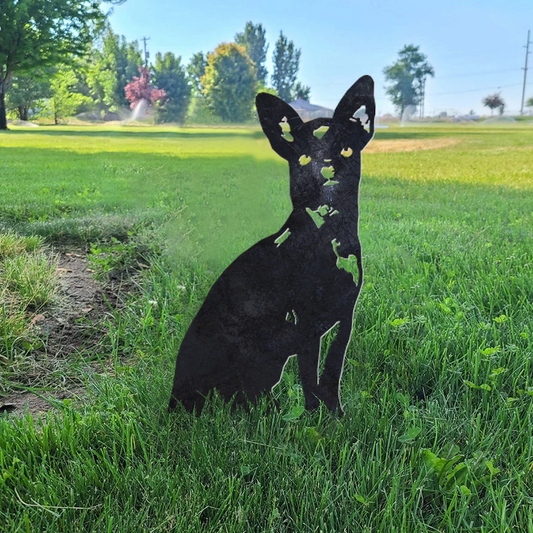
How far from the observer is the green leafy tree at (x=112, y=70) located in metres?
4.82

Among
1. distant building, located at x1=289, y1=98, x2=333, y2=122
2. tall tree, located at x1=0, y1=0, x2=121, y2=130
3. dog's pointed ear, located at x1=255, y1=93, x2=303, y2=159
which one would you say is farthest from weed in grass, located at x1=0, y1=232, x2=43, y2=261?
tall tree, located at x1=0, y1=0, x2=121, y2=130

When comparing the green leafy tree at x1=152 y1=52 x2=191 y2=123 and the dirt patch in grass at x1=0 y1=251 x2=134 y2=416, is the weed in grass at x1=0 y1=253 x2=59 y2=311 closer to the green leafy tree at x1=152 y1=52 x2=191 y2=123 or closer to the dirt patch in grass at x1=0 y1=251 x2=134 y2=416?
the dirt patch in grass at x1=0 y1=251 x2=134 y2=416

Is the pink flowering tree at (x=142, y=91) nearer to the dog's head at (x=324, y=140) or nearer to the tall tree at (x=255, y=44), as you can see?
the tall tree at (x=255, y=44)

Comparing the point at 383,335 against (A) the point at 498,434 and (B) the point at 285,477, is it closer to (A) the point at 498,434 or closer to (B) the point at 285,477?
(A) the point at 498,434

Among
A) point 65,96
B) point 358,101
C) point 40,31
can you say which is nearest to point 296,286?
point 358,101

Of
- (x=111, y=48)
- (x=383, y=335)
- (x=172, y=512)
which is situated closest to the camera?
(x=172, y=512)

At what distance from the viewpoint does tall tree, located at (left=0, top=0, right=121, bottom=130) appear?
17.9 feet

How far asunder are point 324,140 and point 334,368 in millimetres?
664

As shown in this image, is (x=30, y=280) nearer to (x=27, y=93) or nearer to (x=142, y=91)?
(x=142, y=91)

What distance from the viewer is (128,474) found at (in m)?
1.20

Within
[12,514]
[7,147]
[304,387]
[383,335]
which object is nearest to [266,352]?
[304,387]

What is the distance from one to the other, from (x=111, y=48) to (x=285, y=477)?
5.73m

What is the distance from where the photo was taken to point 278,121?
126 centimetres

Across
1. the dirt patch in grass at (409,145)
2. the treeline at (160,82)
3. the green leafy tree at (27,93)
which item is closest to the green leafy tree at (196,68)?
the treeline at (160,82)
